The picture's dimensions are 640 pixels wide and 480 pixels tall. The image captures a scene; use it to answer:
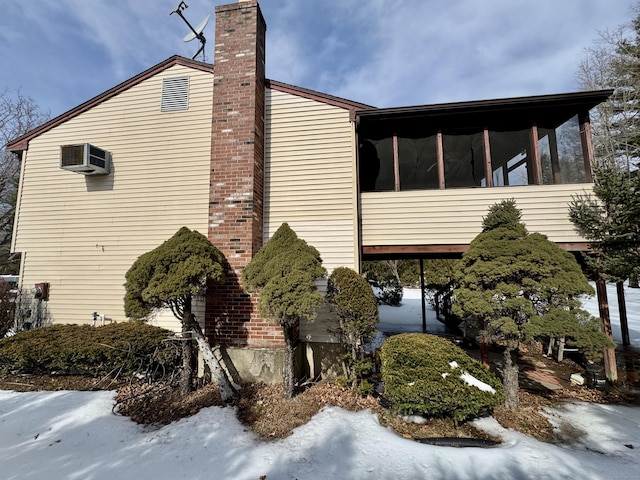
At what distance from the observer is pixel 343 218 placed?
20.0 ft

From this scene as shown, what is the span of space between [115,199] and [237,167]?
3455mm

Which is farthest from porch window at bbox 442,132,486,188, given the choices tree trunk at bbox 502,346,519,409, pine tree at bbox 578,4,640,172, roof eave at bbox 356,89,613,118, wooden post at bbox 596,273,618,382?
pine tree at bbox 578,4,640,172

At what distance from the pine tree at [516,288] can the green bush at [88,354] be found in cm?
570

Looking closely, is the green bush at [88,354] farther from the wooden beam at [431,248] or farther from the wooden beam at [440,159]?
the wooden beam at [440,159]

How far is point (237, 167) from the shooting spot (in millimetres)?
5969

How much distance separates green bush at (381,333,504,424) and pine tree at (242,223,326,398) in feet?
4.83

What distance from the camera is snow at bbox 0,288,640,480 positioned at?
3.08 metres

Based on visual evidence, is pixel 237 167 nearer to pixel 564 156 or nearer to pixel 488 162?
pixel 488 162

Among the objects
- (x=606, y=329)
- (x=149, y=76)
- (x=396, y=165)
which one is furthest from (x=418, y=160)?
(x=149, y=76)

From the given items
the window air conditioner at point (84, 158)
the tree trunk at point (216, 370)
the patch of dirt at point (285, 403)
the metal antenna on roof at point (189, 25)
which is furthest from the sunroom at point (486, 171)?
the window air conditioner at point (84, 158)

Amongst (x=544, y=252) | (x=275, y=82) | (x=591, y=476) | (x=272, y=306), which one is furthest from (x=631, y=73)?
(x=272, y=306)

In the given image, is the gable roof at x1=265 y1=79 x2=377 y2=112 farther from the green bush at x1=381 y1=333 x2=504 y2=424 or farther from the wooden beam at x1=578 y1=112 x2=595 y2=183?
the green bush at x1=381 y1=333 x2=504 y2=424

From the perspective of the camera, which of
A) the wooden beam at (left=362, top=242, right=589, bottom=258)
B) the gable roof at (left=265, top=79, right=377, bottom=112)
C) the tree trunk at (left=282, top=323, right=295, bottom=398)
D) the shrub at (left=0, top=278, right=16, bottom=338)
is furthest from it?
the shrub at (left=0, top=278, right=16, bottom=338)

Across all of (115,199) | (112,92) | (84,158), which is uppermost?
(112,92)
